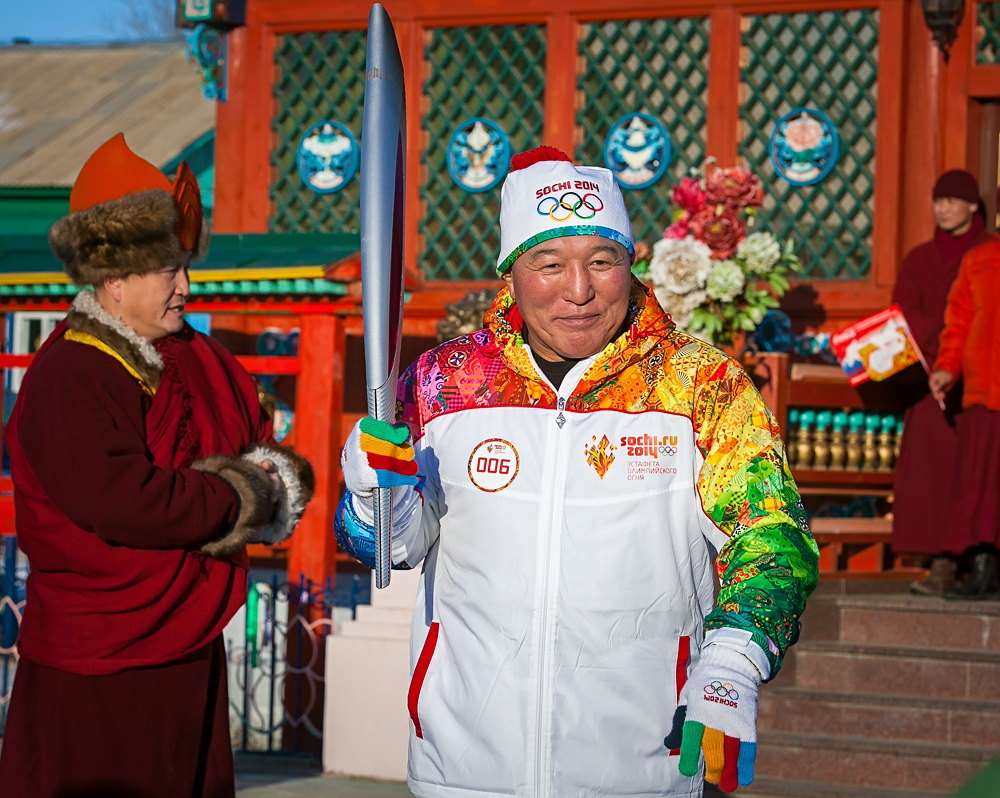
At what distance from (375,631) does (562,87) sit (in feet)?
14.2

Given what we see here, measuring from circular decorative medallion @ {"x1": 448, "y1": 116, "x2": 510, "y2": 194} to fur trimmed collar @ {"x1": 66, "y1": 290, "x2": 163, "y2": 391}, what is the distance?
5971 millimetres

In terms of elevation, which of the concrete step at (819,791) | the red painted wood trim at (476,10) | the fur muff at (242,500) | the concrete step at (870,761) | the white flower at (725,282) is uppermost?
the red painted wood trim at (476,10)

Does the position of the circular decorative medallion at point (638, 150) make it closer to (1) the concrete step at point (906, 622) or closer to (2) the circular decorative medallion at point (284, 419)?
A: (2) the circular decorative medallion at point (284, 419)

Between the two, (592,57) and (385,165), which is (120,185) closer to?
(385,165)

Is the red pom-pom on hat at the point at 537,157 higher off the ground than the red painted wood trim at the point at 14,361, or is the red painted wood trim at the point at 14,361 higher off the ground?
the red pom-pom on hat at the point at 537,157

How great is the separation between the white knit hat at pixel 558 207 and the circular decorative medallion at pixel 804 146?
6219 millimetres

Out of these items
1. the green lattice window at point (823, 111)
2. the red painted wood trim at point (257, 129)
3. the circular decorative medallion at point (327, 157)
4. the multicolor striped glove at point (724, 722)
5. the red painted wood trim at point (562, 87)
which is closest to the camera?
the multicolor striped glove at point (724, 722)

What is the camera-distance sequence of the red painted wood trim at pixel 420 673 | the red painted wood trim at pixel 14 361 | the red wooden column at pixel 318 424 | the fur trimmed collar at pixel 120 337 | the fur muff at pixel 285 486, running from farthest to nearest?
the red painted wood trim at pixel 14 361, the red wooden column at pixel 318 424, the fur muff at pixel 285 486, the fur trimmed collar at pixel 120 337, the red painted wood trim at pixel 420 673

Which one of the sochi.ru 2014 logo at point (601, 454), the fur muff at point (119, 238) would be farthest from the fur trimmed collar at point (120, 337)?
the sochi.ru 2014 logo at point (601, 454)

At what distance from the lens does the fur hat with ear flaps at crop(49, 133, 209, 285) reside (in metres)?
3.96

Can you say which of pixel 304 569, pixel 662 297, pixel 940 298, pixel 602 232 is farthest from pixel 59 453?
pixel 940 298

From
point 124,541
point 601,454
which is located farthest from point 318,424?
point 601,454

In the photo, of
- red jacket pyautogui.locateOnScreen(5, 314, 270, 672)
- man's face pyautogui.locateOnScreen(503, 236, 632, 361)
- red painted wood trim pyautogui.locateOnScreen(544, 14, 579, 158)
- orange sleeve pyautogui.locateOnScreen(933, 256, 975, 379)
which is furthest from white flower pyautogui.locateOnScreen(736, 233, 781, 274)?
man's face pyautogui.locateOnScreen(503, 236, 632, 361)

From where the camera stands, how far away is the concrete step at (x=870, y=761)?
629 cm
